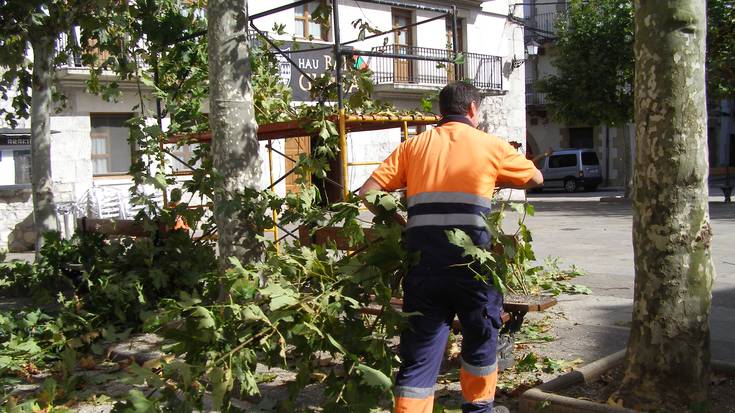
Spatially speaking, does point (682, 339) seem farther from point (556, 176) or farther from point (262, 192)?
point (556, 176)

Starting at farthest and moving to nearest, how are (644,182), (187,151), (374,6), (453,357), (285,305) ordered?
1. (374,6)
2. (187,151)
3. (453,357)
4. (644,182)
5. (285,305)

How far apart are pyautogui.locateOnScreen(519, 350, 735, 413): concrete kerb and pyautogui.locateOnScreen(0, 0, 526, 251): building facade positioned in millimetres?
6613

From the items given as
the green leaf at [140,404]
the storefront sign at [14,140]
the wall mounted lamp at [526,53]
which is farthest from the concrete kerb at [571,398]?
the wall mounted lamp at [526,53]

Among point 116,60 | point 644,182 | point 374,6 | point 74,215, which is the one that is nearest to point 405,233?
point 644,182

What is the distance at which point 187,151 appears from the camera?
58.0 ft

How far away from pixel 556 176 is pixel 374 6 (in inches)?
567

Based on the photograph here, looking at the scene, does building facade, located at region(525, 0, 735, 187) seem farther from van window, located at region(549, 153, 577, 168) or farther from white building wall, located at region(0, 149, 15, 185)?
white building wall, located at region(0, 149, 15, 185)

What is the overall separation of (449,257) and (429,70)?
20.2m

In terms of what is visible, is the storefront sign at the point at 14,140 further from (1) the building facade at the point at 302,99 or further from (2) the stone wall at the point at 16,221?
(2) the stone wall at the point at 16,221

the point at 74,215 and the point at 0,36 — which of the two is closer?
the point at 0,36

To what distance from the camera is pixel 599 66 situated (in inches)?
825

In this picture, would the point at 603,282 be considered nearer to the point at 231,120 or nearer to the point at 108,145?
the point at 231,120

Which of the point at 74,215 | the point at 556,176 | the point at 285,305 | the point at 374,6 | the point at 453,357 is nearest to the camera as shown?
the point at 285,305

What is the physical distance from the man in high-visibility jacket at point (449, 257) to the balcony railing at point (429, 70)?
17.9 m
